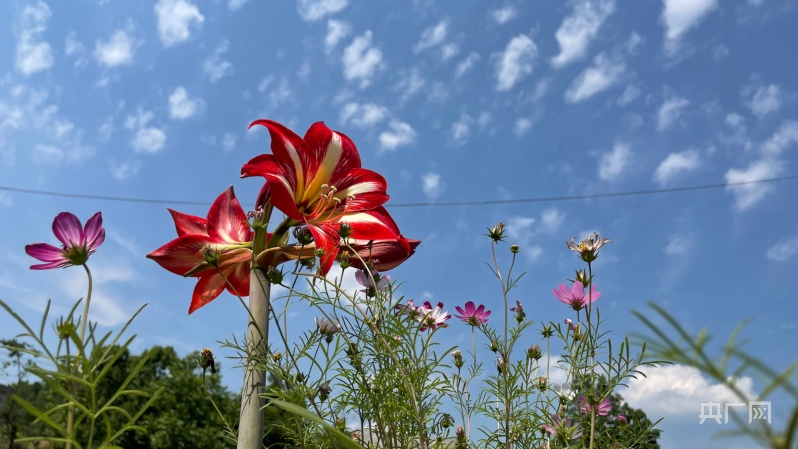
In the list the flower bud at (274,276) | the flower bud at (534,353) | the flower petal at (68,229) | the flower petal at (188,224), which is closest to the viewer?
the flower petal at (68,229)

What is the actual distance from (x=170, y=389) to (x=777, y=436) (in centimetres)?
833

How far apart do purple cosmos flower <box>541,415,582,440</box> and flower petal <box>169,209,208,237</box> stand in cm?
94

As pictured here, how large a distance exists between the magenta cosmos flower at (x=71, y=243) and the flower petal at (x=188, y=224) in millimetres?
586

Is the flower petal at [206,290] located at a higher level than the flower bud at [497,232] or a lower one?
lower

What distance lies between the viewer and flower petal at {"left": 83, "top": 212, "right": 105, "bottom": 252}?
0.90 m

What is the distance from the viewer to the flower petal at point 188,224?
152cm

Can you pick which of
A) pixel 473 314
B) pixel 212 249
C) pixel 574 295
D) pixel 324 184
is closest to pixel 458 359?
pixel 473 314

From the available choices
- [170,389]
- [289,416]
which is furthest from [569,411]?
[170,389]

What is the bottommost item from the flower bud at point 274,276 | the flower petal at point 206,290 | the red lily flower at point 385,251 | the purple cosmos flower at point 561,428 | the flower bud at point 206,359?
the purple cosmos flower at point 561,428

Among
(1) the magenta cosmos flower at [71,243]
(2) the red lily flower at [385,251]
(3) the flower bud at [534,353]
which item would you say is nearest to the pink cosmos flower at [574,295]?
(3) the flower bud at [534,353]

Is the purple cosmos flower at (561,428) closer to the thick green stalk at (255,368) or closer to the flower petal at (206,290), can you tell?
the thick green stalk at (255,368)

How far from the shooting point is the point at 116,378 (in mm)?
7656

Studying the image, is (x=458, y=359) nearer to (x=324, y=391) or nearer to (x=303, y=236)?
(x=324, y=391)

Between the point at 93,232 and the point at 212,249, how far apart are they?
1.57 ft
